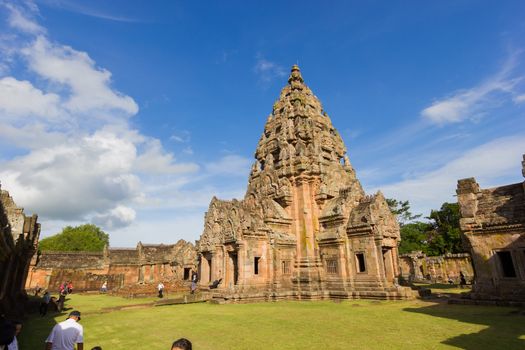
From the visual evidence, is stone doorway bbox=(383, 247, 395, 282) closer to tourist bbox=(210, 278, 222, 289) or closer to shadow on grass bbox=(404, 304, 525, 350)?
shadow on grass bbox=(404, 304, 525, 350)

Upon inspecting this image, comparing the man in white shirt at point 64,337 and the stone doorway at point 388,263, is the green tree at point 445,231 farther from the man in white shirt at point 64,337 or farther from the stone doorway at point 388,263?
the man in white shirt at point 64,337

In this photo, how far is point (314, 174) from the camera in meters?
24.1

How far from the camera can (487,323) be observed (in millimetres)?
11273

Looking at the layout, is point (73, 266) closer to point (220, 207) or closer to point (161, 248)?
point (161, 248)

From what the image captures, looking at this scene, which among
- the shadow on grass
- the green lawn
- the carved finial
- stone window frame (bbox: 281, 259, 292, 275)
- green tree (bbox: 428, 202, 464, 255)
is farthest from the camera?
green tree (bbox: 428, 202, 464, 255)

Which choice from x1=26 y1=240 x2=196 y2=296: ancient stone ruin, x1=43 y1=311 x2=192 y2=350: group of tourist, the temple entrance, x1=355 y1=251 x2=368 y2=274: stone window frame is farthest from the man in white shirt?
x1=26 y1=240 x2=196 y2=296: ancient stone ruin

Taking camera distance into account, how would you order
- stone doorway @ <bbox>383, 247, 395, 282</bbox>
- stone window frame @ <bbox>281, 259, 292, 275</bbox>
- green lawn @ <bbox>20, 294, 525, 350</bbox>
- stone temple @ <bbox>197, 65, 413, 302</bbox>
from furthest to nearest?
stone window frame @ <bbox>281, 259, 292, 275</bbox> < stone doorway @ <bbox>383, 247, 395, 282</bbox> < stone temple @ <bbox>197, 65, 413, 302</bbox> < green lawn @ <bbox>20, 294, 525, 350</bbox>

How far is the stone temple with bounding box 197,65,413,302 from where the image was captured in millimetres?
20266

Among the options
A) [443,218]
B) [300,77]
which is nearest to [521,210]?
[300,77]

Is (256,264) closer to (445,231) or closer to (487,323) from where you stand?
(487,323)

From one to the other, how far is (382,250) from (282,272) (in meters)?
6.87

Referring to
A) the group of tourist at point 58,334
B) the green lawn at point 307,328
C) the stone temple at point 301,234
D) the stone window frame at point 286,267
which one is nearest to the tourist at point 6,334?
the group of tourist at point 58,334

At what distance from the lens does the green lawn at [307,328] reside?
9273 mm

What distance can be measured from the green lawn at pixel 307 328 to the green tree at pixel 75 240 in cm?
5741
